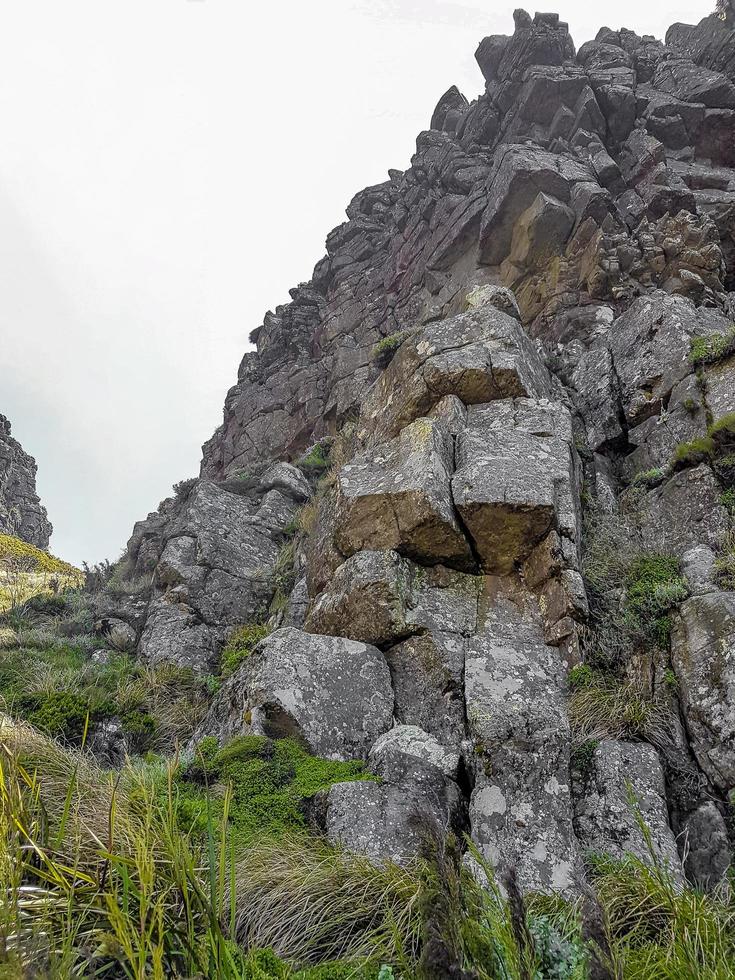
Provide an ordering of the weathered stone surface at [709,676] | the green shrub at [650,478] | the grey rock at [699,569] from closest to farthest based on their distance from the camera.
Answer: the weathered stone surface at [709,676] → the grey rock at [699,569] → the green shrub at [650,478]

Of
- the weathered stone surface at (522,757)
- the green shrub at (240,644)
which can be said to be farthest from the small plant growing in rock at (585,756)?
the green shrub at (240,644)

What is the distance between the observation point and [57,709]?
6.14m

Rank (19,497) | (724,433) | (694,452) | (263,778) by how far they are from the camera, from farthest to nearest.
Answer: (19,497)
(694,452)
(724,433)
(263,778)

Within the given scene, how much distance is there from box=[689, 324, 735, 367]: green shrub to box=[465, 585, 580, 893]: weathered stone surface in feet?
19.4

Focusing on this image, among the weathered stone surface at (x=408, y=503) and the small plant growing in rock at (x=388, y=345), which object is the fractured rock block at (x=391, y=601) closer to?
the weathered stone surface at (x=408, y=503)

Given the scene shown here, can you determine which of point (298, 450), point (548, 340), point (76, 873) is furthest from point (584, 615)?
point (298, 450)

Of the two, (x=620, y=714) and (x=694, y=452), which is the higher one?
(x=694, y=452)

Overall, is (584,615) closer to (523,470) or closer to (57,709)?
(523,470)

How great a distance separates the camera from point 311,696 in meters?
6.29

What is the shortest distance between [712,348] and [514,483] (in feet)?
15.5

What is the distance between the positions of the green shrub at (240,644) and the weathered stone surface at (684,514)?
247 inches

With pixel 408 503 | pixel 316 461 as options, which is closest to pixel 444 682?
pixel 408 503

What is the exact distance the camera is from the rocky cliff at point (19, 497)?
37.7m

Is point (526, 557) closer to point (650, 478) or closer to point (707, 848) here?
point (650, 478)
